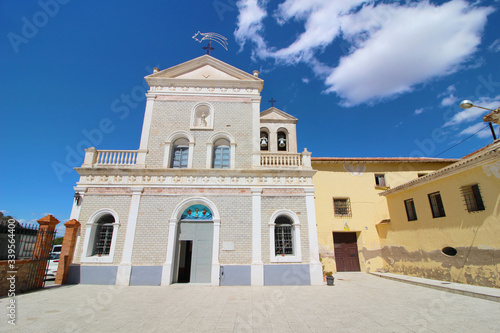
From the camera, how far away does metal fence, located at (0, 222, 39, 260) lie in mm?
8156

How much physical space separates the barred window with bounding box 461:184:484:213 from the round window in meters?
2.12

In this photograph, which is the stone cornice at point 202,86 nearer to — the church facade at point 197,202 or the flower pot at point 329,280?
the church facade at point 197,202

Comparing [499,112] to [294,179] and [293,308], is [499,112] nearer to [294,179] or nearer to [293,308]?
[294,179]

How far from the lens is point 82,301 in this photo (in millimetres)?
7387

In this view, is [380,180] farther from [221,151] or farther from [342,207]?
[221,151]

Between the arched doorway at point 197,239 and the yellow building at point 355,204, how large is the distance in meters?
7.66

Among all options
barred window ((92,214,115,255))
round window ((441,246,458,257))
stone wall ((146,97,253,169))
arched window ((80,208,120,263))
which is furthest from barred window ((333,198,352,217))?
barred window ((92,214,115,255))

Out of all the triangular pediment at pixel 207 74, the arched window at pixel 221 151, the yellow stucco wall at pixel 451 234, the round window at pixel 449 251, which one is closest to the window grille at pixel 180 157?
the arched window at pixel 221 151

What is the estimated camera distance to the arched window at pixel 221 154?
1210cm

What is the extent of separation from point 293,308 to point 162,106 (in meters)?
11.4

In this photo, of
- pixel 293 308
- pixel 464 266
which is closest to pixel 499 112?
pixel 464 266

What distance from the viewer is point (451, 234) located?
10.8 m

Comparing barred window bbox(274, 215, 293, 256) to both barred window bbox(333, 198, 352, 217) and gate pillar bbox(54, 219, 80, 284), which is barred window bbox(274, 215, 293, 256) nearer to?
barred window bbox(333, 198, 352, 217)

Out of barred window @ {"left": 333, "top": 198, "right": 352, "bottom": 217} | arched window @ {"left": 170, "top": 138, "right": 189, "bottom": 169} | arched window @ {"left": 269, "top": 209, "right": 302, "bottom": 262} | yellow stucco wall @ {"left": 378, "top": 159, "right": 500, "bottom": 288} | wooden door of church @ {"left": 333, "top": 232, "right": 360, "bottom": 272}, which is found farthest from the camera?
barred window @ {"left": 333, "top": 198, "right": 352, "bottom": 217}
